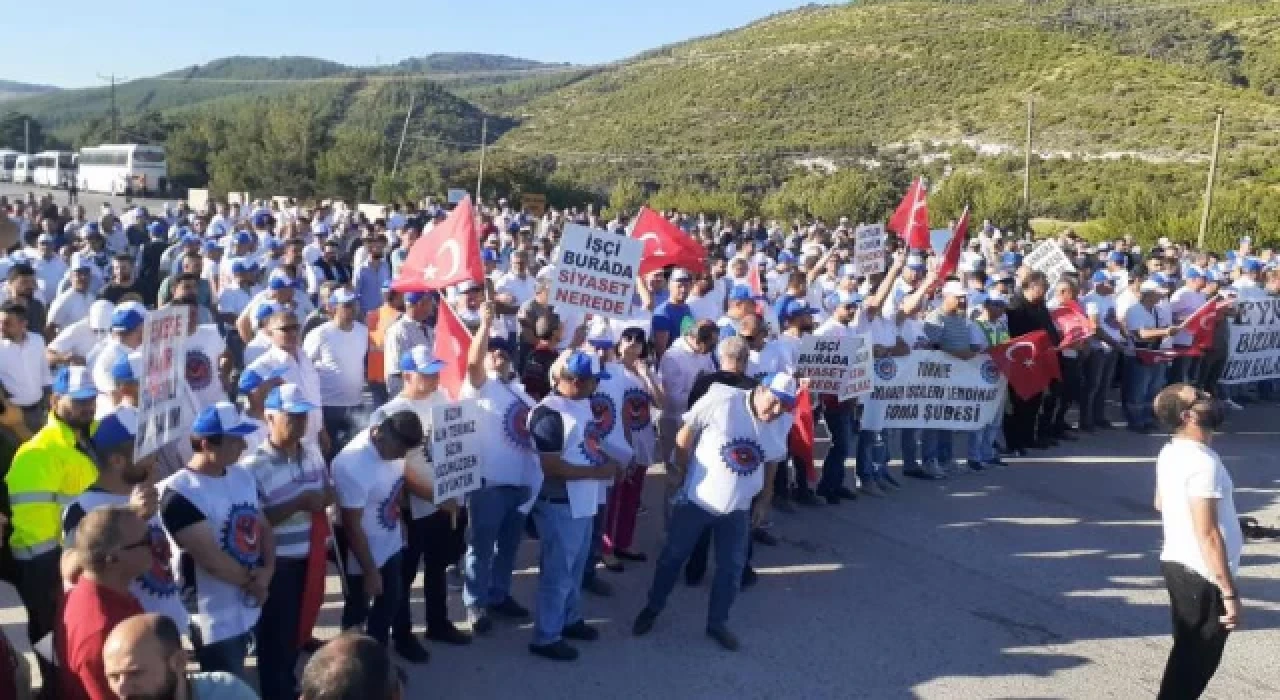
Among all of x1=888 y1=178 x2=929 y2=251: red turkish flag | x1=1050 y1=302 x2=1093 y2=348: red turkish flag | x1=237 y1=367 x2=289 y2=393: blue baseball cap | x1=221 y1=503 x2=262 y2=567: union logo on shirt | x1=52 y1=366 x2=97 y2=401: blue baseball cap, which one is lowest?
x1=221 y1=503 x2=262 y2=567: union logo on shirt

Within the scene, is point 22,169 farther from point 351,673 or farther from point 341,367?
point 351,673

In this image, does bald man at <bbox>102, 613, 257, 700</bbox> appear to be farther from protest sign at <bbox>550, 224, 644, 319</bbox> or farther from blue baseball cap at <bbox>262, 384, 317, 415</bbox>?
protest sign at <bbox>550, 224, 644, 319</bbox>

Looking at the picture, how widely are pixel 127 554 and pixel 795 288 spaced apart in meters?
7.49

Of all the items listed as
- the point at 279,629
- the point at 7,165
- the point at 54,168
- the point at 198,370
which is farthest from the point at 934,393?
the point at 7,165

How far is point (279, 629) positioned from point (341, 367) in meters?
3.33

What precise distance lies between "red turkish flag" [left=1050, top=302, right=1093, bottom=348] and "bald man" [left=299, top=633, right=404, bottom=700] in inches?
418

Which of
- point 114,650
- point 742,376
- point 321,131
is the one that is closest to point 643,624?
point 742,376

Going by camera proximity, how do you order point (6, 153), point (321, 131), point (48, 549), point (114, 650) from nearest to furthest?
point (114, 650)
point (48, 549)
point (321, 131)
point (6, 153)

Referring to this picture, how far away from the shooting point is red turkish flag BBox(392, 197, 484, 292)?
761cm

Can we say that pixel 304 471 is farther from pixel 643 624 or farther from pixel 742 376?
pixel 742 376

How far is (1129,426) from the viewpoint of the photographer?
13.0m

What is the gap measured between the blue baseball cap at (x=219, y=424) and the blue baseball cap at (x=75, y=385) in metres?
0.90

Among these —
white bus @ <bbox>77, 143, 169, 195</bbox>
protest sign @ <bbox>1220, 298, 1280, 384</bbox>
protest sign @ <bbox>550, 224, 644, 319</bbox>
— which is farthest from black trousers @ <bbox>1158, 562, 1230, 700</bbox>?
white bus @ <bbox>77, 143, 169, 195</bbox>

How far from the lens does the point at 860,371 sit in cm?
926
